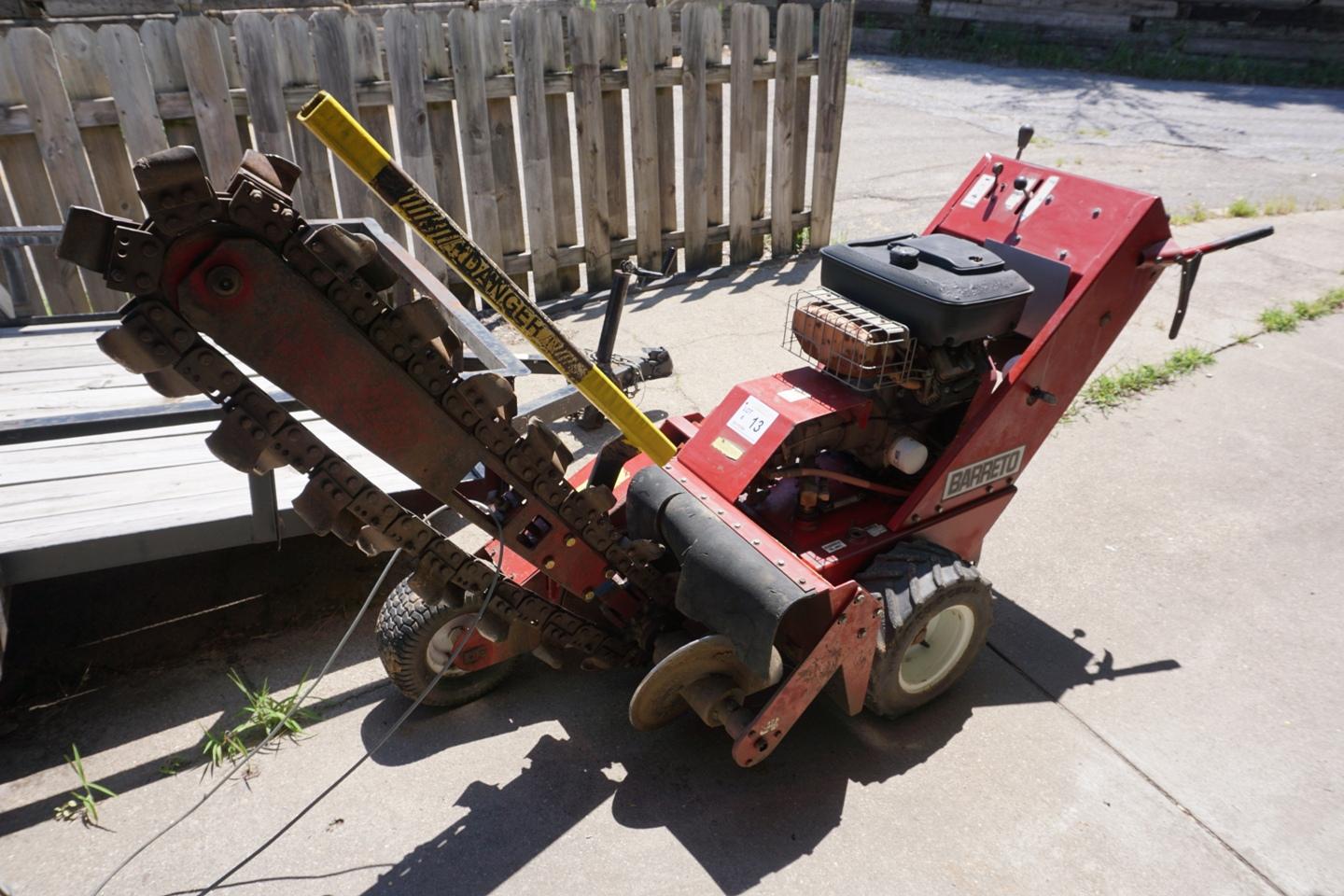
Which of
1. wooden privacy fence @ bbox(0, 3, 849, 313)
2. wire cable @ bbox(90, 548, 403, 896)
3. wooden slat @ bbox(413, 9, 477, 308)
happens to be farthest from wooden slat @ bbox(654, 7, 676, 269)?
wire cable @ bbox(90, 548, 403, 896)

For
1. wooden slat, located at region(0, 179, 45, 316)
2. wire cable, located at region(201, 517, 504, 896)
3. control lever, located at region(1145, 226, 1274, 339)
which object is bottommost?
wire cable, located at region(201, 517, 504, 896)

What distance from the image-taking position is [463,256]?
245cm

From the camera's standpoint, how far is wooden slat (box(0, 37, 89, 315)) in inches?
196

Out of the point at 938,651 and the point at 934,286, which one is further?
the point at 938,651

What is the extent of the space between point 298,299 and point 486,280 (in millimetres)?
515

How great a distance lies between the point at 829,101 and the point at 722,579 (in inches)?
214

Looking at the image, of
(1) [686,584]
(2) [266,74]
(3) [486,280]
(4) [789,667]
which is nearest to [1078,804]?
(4) [789,667]

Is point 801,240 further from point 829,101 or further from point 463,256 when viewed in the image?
point 463,256

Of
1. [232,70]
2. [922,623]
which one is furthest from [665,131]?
[922,623]

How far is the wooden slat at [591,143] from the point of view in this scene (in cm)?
618

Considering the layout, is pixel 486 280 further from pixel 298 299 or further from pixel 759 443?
pixel 759 443

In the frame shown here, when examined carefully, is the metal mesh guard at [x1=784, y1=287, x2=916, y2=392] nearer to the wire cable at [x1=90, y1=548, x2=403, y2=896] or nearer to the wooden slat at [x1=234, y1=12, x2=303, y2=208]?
the wire cable at [x1=90, y1=548, x2=403, y2=896]

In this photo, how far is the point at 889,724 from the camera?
3.29 metres

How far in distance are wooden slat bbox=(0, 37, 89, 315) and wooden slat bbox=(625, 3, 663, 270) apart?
355cm
